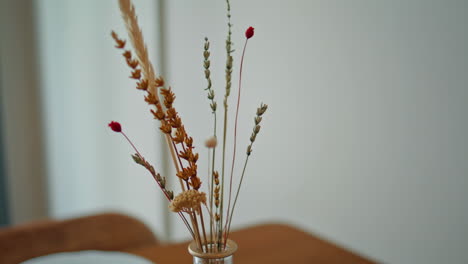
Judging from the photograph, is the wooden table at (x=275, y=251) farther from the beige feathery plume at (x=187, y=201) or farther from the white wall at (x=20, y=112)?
the white wall at (x=20, y=112)

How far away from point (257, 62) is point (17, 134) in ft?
7.51

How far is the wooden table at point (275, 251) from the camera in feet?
3.09

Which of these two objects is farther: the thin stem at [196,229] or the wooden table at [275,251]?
the wooden table at [275,251]

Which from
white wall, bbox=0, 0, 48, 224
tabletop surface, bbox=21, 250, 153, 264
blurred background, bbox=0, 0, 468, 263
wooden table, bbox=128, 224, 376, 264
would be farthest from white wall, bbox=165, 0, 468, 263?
white wall, bbox=0, 0, 48, 224

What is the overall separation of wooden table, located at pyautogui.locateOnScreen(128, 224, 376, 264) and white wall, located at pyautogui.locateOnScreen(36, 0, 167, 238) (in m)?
0.94

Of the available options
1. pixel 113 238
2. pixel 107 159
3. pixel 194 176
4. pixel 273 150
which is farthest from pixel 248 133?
pixel 107 159

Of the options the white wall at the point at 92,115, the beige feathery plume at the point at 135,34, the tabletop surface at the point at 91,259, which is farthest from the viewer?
the white wall at the point at 92,115

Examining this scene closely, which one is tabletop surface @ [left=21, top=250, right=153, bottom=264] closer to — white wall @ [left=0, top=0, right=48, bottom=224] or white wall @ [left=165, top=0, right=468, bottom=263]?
white wall @ [left=165, top=0, right=468, bottom=263]

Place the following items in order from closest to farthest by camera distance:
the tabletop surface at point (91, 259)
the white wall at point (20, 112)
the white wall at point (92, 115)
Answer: the tabletop surface at point (91, 259), the white wall at point (92, 115), the white wall at point (20, 112)

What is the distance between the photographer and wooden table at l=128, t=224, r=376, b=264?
3.09 feet

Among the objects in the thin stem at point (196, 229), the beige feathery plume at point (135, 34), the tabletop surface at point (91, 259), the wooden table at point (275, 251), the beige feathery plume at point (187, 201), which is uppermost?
the beige feathery plume at point (135, 34)

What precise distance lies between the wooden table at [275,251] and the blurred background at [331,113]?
0.62 ft

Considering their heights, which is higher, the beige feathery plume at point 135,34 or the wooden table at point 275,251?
the beige feathery plume at point 135,34

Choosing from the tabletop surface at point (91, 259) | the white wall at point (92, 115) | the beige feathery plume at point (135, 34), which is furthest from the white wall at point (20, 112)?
the beige feathery plume at point (135, 34)
